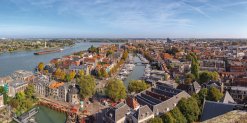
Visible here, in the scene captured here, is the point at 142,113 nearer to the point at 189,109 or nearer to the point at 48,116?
the point at 189,109

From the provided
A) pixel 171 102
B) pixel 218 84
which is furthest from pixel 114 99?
pixel 218 84

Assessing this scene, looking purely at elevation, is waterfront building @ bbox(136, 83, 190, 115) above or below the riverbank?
below

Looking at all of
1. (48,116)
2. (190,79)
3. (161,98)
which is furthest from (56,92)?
(190,79)

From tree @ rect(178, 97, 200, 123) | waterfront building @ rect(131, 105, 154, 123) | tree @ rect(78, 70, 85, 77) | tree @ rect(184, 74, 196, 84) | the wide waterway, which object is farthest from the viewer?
the wide waterway

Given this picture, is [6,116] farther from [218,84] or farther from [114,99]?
[218,84]

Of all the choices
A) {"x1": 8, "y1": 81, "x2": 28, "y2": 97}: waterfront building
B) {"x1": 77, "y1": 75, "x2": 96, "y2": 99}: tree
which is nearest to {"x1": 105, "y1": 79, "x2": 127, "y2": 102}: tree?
{"x1": 77, "y1": 75, "x2": 96, "y2": 99}: tree

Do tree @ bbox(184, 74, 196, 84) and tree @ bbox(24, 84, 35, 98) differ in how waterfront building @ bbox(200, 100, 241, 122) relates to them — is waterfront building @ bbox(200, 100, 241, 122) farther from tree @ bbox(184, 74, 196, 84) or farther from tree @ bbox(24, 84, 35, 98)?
tree @ bbox(24, 84, 35, 98)

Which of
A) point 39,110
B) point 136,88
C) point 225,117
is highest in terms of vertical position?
point 225,117

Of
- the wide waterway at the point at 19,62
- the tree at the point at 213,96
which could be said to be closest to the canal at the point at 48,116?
the tree at the point at 213,96
